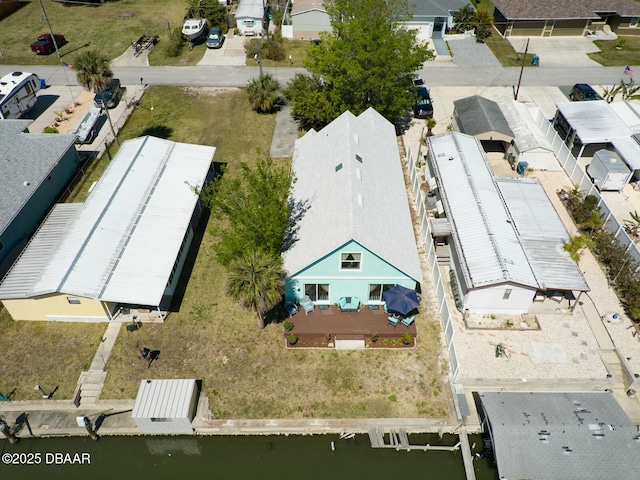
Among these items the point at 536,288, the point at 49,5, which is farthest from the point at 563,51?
the point at 49,5

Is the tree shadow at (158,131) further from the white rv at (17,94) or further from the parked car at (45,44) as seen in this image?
the parked car at (45,44)

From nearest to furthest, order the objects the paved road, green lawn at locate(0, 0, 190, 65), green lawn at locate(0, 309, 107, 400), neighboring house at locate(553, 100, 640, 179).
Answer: green lawn at locate(0, 309, 107, 400), neighboring house at locate(553, 100, 640, 179), the paved road, green lawn at locate(0, 0, 190, 65)

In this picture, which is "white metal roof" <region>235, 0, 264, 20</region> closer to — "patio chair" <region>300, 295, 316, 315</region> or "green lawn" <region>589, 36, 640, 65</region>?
"green lawn" <region>589, 36, 640, 65</region>

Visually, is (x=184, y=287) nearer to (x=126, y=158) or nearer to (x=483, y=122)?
(x=126, y=158)

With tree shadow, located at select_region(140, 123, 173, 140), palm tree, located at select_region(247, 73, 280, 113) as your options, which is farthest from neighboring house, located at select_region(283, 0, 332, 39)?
tree shadow, located at select_region(140, 123, 173, 140)

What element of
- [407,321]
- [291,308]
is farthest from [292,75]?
[407,321]

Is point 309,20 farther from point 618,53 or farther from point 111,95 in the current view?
point 618,53
